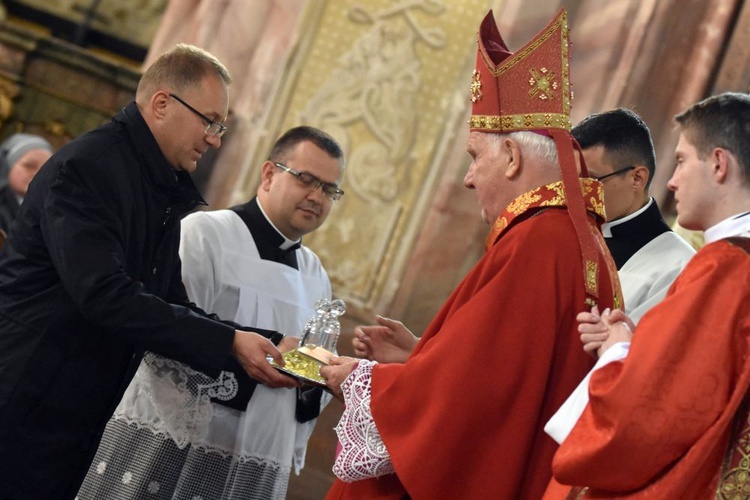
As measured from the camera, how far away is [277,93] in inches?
281

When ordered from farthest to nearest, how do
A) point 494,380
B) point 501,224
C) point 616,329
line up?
point 501,224
point 494,380
point 616,329

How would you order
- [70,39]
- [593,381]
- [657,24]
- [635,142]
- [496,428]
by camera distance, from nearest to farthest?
[593,381], [496,428], [635,142], [657,24], [70,39]

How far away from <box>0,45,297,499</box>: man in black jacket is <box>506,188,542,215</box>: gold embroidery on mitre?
98 cm

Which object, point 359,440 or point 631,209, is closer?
Result: point 359,440

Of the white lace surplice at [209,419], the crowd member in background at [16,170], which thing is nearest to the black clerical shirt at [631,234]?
the white lace surplice at [209,419]

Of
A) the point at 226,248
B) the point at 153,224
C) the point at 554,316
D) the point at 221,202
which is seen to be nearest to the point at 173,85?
the point at 153,224

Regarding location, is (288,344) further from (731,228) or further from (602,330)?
(731,228)

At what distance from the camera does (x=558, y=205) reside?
2979 mm

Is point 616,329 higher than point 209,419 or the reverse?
higher

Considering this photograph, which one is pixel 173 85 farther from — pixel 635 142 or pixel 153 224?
pixel 635 142

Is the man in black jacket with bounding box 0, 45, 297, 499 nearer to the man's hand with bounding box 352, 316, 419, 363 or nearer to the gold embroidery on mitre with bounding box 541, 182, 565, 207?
the man's hand with bounding box 352, 316, 419, 363

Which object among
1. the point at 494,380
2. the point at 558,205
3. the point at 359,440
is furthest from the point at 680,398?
the point at 359,440

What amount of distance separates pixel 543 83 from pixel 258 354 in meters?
1.27

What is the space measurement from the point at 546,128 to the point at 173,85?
51.7 inches
